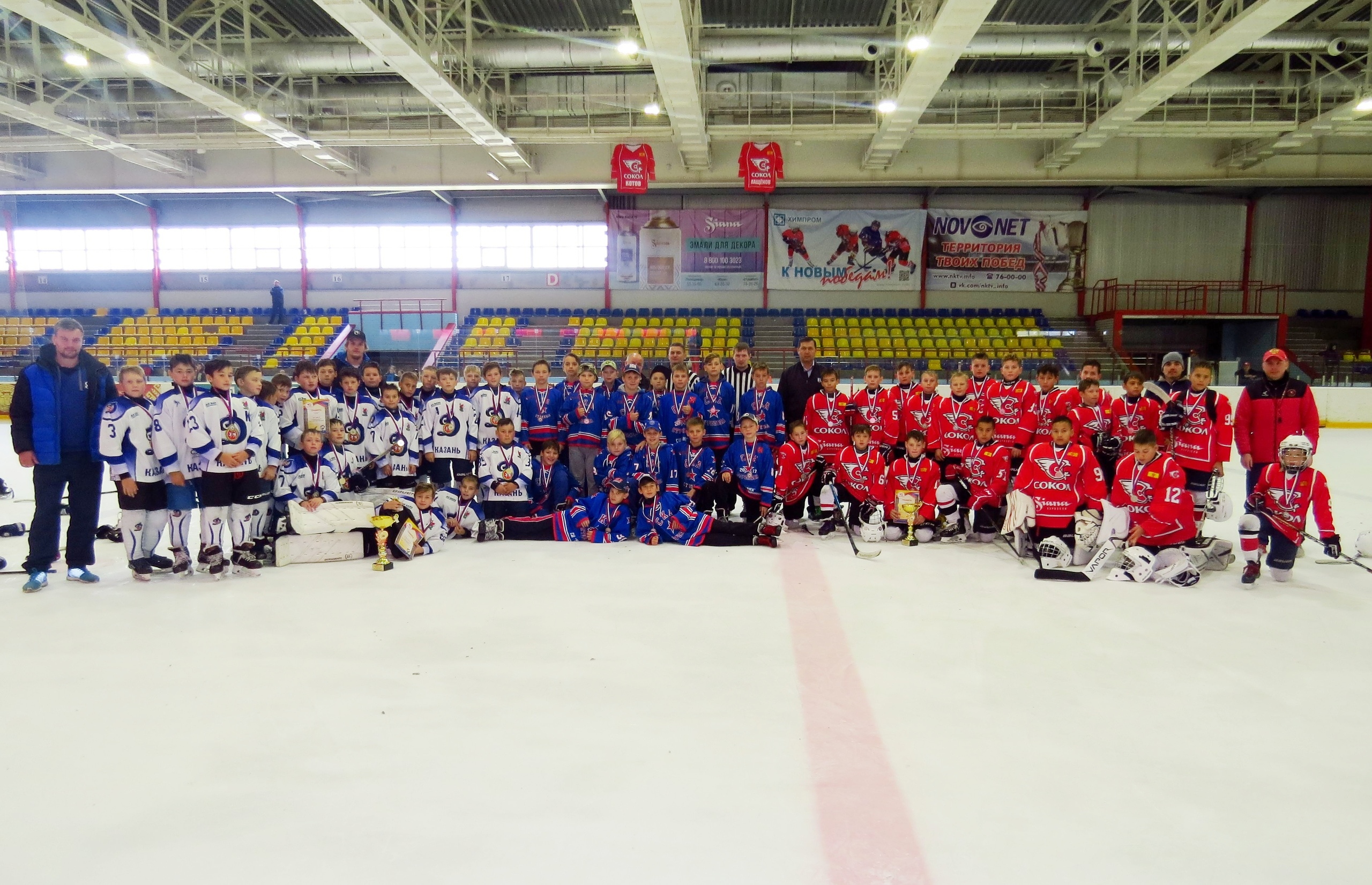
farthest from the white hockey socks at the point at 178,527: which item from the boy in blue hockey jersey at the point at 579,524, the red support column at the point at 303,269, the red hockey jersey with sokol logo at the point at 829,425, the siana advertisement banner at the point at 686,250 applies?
the red support column at the point at 303,269

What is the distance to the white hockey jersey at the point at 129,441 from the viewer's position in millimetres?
4840

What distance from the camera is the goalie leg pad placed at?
17.8 feet

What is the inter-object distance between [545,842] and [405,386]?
4.94m

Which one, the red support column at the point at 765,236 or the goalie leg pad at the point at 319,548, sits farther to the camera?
the red support column at the point at 765,236

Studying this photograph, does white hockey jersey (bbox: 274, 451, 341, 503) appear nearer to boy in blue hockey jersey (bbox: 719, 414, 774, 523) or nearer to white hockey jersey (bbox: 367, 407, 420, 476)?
white hockey jersey (bbox: 367, 407, 420, 476)

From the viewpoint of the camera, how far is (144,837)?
2314 millimetres

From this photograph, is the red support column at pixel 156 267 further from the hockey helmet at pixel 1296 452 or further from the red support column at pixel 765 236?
the hockey helmet at pixel 1296 452

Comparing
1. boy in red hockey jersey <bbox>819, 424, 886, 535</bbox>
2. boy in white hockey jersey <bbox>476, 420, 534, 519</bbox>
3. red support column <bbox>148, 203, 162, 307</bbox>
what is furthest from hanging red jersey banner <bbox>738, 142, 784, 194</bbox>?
red support column <bbox>148, 203, 162, 307</bbox>

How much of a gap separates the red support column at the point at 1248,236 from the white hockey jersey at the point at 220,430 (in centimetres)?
2403

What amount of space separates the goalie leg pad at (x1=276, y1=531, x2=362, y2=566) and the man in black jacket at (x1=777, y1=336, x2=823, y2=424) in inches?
161

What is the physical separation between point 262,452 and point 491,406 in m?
2.00

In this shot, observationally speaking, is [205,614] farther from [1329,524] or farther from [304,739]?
[1329,524]

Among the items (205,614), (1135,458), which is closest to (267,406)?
(205,614)

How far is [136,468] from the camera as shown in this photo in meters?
4.93
